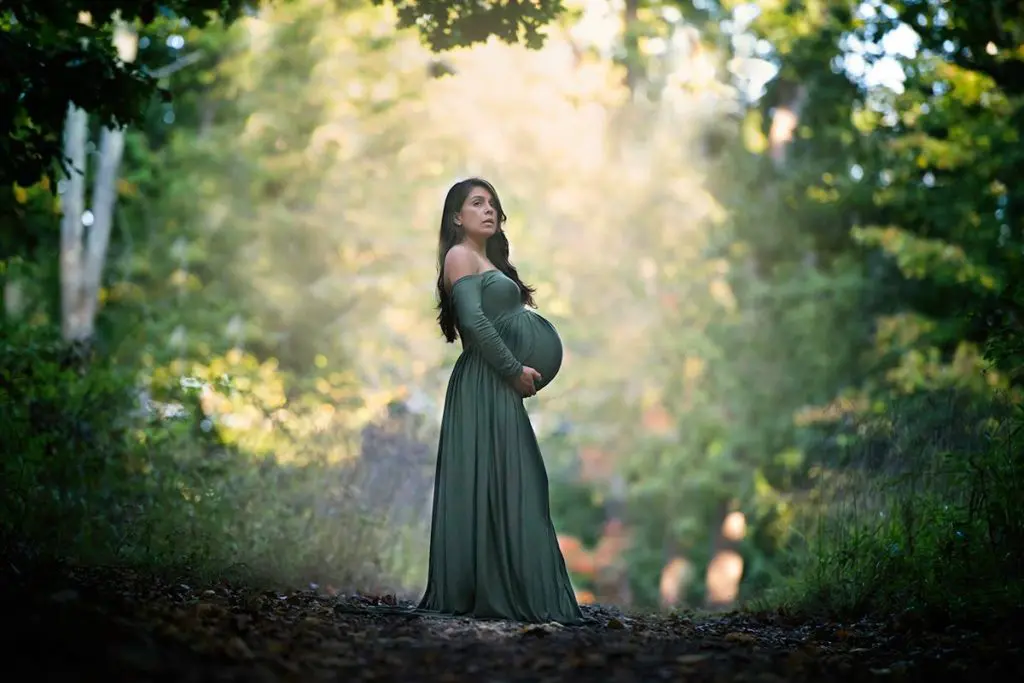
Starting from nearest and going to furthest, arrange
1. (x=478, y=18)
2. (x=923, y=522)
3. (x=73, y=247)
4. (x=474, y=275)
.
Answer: (x=474, y=275)
(x=923, y=522)
(x=478, y=18)
(x=73, y=247)

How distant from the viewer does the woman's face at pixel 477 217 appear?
286 inches

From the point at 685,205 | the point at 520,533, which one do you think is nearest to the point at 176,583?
the point at 520,533

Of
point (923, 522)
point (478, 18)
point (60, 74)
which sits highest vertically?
point (478, 18)

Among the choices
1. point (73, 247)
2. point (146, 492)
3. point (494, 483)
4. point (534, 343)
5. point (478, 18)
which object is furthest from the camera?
point (73, 247)

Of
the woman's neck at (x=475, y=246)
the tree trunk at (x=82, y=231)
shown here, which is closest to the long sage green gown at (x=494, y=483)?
the woman's neck at (x=475, y=246)

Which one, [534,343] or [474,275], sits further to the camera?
[534,343]

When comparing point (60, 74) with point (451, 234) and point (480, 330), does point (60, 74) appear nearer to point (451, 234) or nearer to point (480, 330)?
point (451, 234)

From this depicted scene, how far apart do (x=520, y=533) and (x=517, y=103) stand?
2343 cm

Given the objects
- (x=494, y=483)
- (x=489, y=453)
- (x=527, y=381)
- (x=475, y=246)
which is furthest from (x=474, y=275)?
(x=494, y=483)

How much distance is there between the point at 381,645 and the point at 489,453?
202 cm

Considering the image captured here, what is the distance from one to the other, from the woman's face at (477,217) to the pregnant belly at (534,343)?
0.55 m

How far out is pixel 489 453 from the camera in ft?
23.1

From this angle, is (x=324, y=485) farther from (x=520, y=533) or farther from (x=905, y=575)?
(x=905, y=575)

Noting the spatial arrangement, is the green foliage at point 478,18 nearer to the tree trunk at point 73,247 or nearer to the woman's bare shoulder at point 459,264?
the woman's bare shoulder at point 459,264
